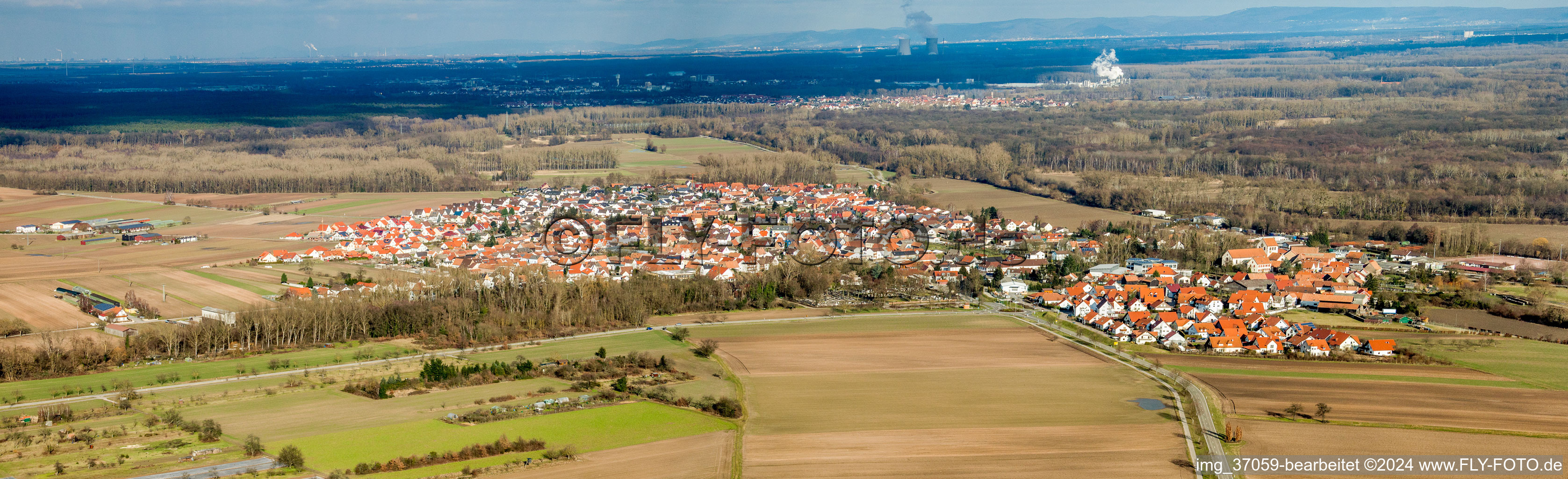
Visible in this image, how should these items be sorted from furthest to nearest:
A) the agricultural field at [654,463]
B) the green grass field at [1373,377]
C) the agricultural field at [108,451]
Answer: the green grass field at [1373,377] < the agricultural field at [654,463] < the agricultural field at [108,451]

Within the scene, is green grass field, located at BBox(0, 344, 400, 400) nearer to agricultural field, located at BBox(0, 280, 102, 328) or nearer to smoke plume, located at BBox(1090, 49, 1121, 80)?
agricultural field, located at BBox(0, 280, 102, 328)

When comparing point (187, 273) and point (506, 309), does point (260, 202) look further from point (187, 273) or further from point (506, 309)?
point (506, 309)

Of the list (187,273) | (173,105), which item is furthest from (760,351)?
(173,105)

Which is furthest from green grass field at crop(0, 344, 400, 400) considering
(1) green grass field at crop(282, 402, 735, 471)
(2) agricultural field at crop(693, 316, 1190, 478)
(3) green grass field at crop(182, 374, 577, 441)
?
(2) agricultural field at crop(693, 316, 1190, 478)

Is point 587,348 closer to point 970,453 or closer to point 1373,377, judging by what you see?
point 970,453

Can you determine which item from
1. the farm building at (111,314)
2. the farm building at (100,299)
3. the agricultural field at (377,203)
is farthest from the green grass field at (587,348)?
the agricultural field at (377,203)

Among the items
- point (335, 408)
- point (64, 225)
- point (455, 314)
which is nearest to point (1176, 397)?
point (335, 408)

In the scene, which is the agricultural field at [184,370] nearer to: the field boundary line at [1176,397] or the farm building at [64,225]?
the field boundary line at [1176,397]
